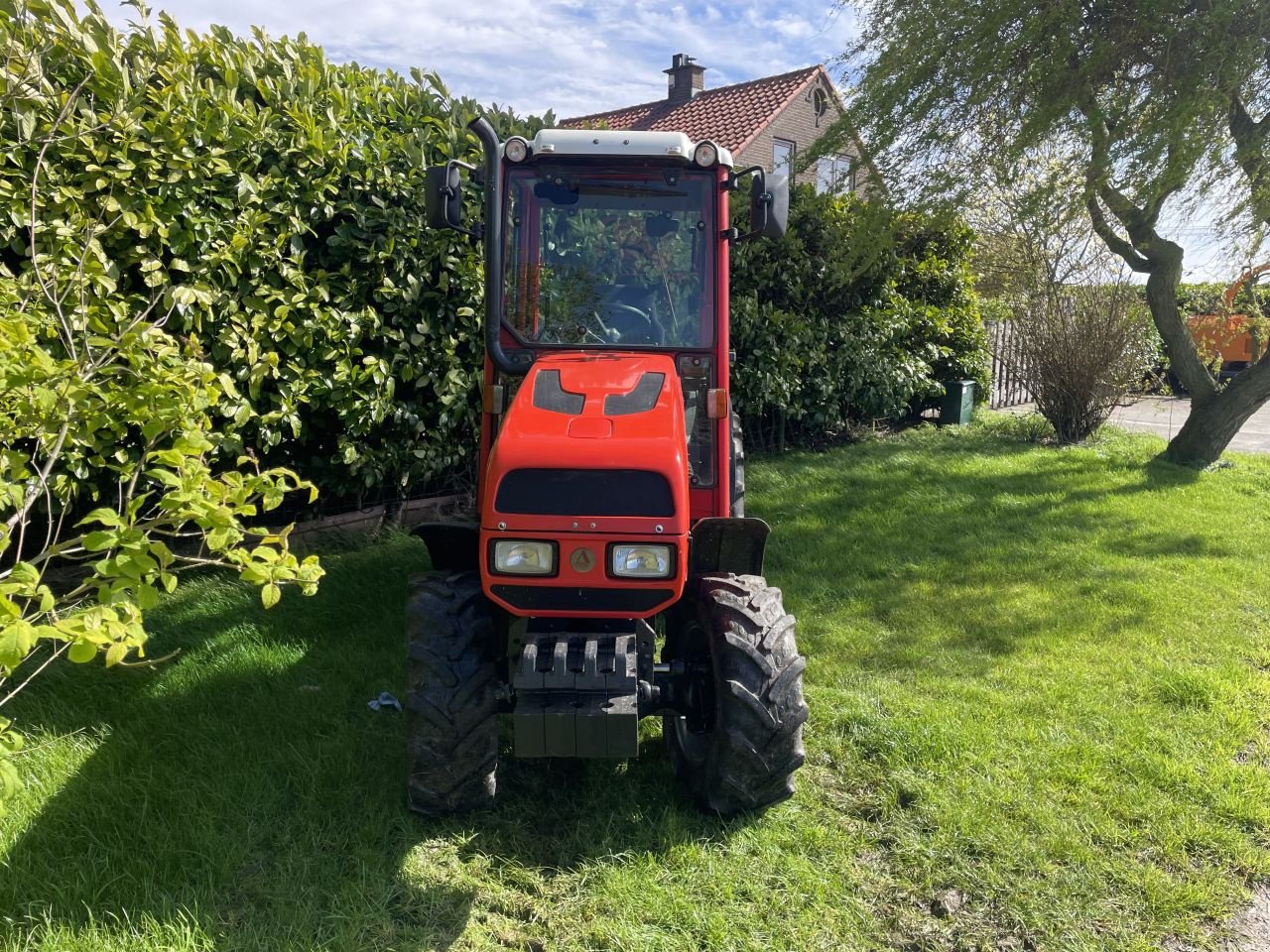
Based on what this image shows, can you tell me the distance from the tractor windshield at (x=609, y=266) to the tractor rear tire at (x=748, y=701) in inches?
46.3

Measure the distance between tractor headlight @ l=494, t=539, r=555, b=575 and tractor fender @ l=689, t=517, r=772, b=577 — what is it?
614mm

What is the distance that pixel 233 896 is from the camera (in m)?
2.62

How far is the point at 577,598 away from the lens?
2.75 metres

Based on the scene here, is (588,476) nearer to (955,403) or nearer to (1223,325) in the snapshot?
(955,403)

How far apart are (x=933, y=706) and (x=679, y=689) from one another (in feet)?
4.39

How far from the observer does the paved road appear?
11.2 m

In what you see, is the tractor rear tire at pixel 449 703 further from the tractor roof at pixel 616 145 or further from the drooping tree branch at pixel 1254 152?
the drooping tree branch at pixel 1254 152

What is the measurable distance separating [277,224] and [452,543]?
2571 millimetres

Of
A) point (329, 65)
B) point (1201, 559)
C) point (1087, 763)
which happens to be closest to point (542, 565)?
point (1087, 763)

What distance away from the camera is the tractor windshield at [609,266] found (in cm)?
361

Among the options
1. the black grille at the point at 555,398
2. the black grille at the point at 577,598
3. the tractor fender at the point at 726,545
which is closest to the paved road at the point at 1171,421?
the tractor fender at the point at 726,545

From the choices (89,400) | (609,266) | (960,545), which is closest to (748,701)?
(609,266)

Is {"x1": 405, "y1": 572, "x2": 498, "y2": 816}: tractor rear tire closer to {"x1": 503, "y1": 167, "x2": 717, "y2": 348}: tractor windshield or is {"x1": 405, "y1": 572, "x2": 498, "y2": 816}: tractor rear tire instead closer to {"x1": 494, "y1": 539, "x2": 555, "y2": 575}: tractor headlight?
{"x1": 494, "y1": 539, "x2": 555, "y2": 575}: tractor headlight

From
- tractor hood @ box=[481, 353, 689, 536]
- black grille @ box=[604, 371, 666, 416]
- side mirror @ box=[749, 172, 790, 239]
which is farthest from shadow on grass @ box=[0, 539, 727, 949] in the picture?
side mirror @ box=[749, 172, 790, 239]
